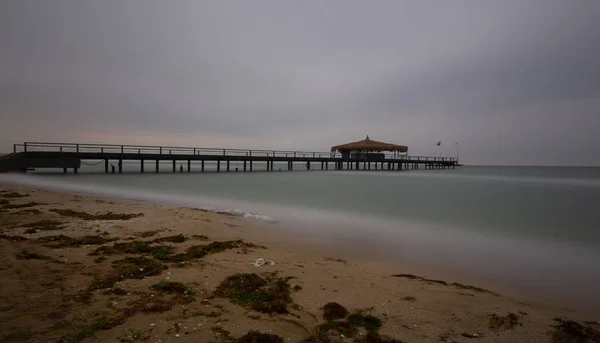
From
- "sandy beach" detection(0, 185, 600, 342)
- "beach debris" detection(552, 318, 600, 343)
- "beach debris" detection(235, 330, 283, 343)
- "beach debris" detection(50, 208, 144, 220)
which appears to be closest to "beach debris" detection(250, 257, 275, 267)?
"sandy beach" detection(0, 185, 600, 342)

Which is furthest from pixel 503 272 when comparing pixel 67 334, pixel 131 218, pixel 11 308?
pixel 131 218

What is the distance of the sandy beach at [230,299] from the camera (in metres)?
2.71

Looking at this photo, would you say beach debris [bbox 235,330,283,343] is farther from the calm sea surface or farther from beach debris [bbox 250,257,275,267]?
the calm sea surface

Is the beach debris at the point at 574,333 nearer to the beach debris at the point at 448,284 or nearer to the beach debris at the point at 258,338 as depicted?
the beach debris at the point at 448,284

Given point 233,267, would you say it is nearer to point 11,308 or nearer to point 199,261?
point 199,261

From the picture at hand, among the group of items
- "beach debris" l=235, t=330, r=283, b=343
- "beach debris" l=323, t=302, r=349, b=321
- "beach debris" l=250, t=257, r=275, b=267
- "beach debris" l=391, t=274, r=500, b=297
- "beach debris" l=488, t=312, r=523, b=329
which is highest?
"beach debris" l=235, t=330, r=283, b=343

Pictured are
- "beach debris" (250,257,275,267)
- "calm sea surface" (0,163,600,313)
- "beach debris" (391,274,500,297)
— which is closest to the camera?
"beach debris" (391,274,500,297)

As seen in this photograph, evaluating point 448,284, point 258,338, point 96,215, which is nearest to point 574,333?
point 448,284

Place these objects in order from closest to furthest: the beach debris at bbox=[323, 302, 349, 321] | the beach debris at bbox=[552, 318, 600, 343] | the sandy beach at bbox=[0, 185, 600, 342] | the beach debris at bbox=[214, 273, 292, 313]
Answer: the sandy beach at bbox=[0, 185, 600, 342]
the beach debris at bbox=[552, 318, 600, 343]
the beach debris at bbox=[323, 302, 349, 321]
the beach debris at bbox=[214, 273, 292, 313]

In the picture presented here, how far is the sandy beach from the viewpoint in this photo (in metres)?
2.71

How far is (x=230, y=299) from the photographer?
11.1 feet

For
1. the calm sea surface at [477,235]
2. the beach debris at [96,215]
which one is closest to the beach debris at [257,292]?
the calm sea surface at [477,235]

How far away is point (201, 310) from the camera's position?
10.1 feet

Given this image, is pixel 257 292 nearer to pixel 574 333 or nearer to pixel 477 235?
pixel 574 333
